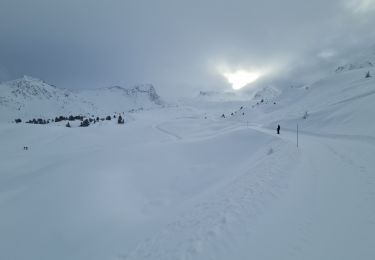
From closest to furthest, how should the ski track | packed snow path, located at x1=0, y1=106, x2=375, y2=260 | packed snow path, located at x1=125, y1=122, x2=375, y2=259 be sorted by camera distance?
packed snow path, located at x1=125, y1=122, x2=375, y2=259, packed snow path, located at x1=0, y1=106, x2=375, y2=260, the ski track

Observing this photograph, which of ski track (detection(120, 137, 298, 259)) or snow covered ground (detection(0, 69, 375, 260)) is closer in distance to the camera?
snow covered ground (detection(0, 69, 375, 260))

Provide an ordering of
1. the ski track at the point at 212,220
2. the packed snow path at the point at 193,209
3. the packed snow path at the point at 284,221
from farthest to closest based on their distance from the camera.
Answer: the ski track at the point at 212,220
the packed snow path at the point at 193,209
the packed snow path at the point at 284,221

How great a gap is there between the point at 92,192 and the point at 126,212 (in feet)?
10.5

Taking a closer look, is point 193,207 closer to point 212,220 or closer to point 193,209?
point 193,209

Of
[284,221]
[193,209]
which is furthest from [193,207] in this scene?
[284,221]

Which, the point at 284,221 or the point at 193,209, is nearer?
the point at 284,221

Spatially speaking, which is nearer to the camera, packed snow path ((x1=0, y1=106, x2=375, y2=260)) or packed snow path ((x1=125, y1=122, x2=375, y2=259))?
packed snow path ((x1=125, y1=122, x2=375, y2=259))

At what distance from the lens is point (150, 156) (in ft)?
78.1

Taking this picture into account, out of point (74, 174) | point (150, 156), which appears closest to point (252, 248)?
point (74, 174)

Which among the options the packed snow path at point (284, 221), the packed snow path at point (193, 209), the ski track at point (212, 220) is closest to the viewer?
the packed snow path at point (284, 221)

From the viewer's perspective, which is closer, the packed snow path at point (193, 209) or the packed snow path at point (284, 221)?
the packed snow path at point (284, 221)

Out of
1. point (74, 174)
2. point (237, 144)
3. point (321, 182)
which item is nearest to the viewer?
point (321, 182)

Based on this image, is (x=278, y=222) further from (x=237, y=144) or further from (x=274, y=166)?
(x=237, y=144)

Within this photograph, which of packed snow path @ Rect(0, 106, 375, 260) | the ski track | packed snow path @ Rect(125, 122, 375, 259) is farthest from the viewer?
the ski track
